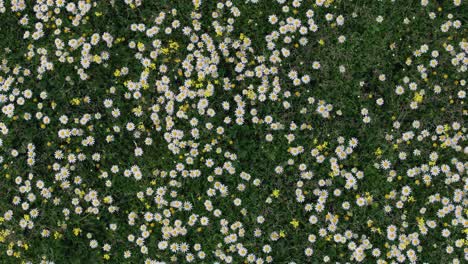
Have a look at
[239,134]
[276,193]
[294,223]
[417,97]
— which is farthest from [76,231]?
[417,97]

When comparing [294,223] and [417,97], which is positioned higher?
[417,97]

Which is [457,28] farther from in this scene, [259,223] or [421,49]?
[259,223]

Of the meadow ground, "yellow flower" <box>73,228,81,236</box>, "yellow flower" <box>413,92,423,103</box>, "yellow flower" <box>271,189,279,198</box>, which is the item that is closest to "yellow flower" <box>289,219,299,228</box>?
the meadow ground

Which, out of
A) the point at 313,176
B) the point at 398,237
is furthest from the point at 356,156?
the point at 398,237

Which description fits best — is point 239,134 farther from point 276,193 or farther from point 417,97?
point 417,97

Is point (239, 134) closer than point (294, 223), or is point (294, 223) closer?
point (294, 223)

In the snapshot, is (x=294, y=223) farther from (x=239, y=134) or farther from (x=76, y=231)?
(x=76, y=231)

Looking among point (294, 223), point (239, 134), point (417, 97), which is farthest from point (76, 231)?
point (417, 97)

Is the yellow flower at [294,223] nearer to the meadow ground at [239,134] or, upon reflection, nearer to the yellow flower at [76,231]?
the meadow ground at [239,134]

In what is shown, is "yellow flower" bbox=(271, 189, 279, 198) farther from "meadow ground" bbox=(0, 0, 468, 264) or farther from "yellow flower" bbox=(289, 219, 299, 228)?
"yellow flower" bbox=(289, 219, 299, 228)

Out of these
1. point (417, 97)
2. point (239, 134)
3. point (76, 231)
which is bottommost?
point (76, 231)
